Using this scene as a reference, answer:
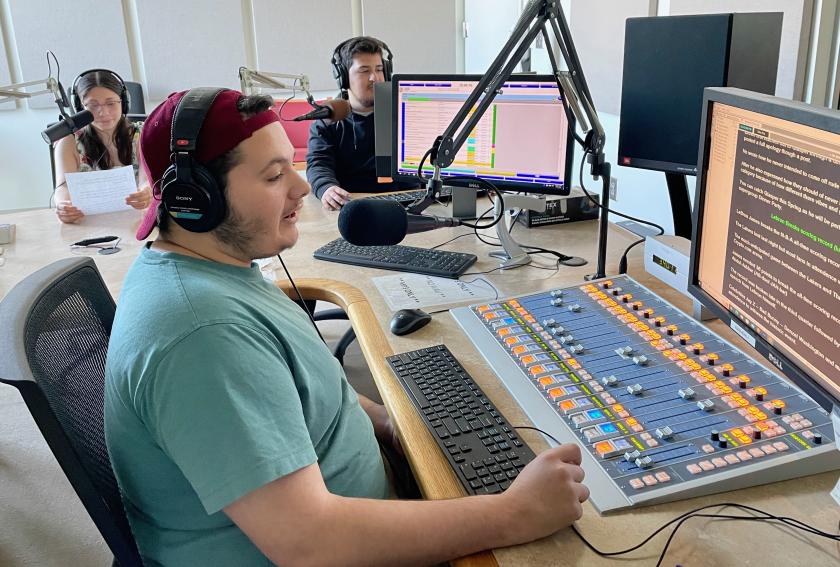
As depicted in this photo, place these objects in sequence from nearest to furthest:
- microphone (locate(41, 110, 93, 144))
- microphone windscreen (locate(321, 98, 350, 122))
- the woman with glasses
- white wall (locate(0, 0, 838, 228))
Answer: microphone (locate(41, 110, 93, 144))
microphone windscreen (locate(321, 98, 350, 122))
the woman with glasses
white wall (locate(0, 0, 838, 228))

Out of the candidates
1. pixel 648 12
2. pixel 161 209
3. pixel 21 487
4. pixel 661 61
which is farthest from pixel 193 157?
pixel 648 12

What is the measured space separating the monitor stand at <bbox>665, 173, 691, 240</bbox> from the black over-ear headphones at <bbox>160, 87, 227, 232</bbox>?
122 cm

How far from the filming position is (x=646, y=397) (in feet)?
3.22

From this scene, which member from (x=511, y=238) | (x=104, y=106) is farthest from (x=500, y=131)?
(x=104, y=106)

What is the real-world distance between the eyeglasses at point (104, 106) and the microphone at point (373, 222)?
159cm

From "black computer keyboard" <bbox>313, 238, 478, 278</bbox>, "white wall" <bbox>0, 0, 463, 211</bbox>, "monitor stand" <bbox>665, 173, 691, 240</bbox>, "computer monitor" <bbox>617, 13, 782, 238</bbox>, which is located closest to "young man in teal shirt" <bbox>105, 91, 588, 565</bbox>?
"black computer keyboard" <bbox>313, 238, 478, 278</bbox>

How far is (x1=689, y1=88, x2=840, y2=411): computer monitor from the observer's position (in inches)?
30.7

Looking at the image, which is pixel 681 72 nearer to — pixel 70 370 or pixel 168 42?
pixel 70 370

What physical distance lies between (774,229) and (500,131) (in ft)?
3.26

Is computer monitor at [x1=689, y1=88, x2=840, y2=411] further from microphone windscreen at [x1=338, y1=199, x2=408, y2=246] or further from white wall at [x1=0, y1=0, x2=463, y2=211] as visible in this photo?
white wall at [x1=0, y1=0, x2=463, y2=211]

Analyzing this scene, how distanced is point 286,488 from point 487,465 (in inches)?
10.9

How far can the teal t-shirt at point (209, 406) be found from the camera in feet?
2.50

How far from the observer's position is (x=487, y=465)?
36.3 inches

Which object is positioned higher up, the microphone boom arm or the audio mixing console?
the microphone boom arm
